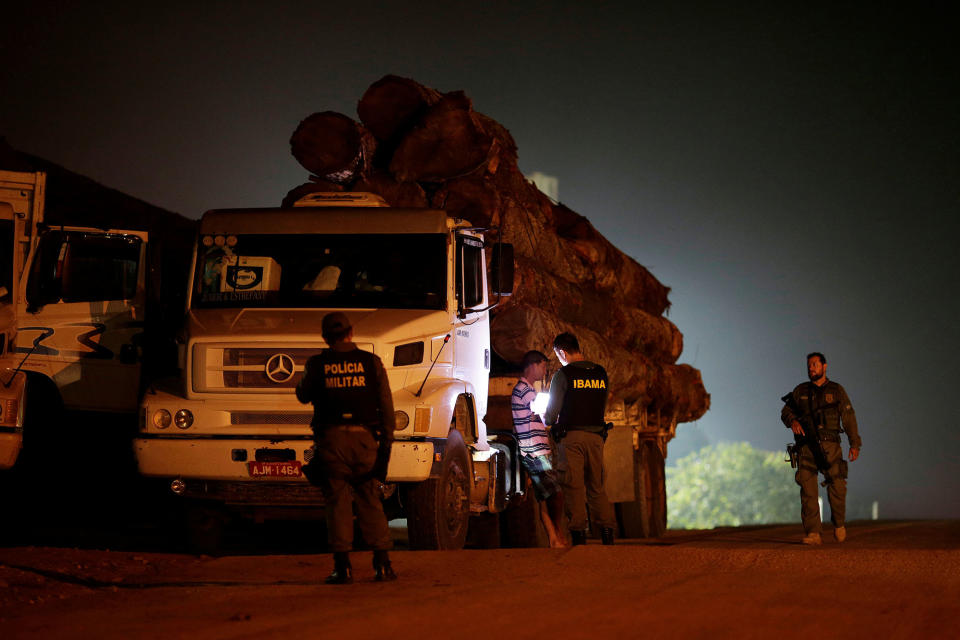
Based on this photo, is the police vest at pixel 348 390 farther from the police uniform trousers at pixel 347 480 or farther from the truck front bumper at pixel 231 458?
the truck front bumper at pixel 231 458

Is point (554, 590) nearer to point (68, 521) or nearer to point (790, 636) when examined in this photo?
point (790, 636)

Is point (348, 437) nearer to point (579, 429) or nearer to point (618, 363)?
point (579, 429)

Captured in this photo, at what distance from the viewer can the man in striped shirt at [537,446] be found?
10.9 m

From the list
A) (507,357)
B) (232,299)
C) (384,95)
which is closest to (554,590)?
(232,299)

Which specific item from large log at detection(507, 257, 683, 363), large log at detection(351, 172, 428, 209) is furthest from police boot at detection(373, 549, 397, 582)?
large log at detection(351, 172, 428, 209)

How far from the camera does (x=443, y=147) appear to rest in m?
12.0

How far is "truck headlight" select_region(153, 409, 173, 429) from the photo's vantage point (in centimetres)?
920

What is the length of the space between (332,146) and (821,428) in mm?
5891

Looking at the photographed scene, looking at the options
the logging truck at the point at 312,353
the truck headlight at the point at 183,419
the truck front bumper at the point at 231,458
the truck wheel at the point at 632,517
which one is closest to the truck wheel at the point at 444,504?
the logging truck at the point at 312,353

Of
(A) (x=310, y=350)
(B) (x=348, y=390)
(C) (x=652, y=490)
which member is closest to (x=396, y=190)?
(A) (x=310, y=350)

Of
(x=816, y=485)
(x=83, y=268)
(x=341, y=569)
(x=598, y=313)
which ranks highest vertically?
(x=598, y=313)

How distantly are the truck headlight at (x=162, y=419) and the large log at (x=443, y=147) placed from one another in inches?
158

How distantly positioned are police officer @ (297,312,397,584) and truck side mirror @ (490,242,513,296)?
3.02 metres

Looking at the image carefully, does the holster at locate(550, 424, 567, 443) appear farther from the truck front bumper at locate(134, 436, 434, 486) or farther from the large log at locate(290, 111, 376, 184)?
the large log at locate(290, 111, 376, 184)
